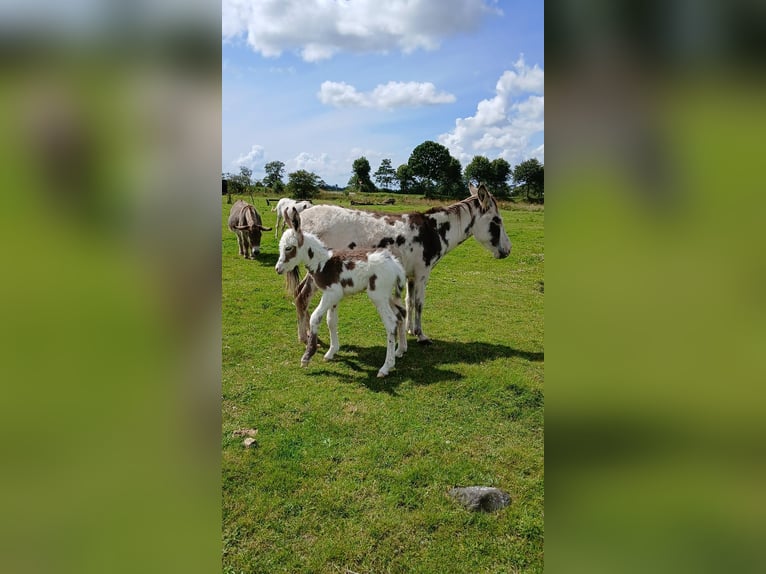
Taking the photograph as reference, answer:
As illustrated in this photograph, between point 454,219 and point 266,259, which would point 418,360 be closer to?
point 454,219

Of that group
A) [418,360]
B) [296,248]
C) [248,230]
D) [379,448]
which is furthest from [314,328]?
[248,230]

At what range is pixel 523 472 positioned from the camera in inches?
169

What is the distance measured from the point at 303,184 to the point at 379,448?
61.4m

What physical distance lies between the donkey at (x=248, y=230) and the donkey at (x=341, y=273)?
9.06m

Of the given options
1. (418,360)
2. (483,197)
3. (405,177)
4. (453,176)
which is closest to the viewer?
(418,360)

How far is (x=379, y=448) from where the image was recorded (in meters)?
4.69

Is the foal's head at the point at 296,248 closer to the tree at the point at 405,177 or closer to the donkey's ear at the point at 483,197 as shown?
the donkey's ear at the point at 483,197

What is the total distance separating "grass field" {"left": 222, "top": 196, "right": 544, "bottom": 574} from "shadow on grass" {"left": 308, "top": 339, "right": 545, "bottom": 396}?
0.04m

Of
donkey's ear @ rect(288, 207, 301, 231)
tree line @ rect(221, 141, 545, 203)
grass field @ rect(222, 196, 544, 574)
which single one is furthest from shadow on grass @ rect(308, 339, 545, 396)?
tree line @ rect(221, 141, 545, 203)

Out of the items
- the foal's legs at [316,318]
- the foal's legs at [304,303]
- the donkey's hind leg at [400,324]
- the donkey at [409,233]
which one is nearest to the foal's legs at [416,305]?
the donkey at [409,233]

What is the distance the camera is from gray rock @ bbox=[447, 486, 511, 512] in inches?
144
